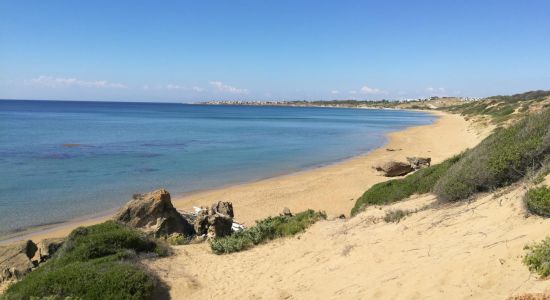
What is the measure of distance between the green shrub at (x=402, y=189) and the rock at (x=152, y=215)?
5.63 metres

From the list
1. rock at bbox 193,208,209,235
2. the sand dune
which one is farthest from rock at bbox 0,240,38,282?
rock at bbox 193,208,209,235

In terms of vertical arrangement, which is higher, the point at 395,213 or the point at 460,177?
the point at 460,177

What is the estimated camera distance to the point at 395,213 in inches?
423

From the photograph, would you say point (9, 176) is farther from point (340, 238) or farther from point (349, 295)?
point (349, 295)

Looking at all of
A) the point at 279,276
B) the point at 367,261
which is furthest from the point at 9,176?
the point at 367,261

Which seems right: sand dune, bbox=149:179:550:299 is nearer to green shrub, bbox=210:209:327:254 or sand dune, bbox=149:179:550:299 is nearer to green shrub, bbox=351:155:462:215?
green shrub, bbox=210:209:327:254

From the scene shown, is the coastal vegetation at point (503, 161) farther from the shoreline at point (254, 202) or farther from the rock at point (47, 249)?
the rock at point (47, 249)

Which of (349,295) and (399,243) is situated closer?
(349,295)

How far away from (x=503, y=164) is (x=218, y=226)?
25.4 ft

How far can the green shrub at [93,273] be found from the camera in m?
7.88

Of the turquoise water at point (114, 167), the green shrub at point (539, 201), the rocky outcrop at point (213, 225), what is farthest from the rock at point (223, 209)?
the green shrub at point (539, 201)

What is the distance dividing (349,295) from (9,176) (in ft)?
78.8

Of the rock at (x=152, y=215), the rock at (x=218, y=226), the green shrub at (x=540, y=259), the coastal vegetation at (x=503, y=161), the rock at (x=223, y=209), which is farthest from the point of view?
the rock at (x=223, y=209)

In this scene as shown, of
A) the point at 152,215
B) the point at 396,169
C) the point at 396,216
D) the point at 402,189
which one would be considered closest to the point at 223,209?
the point at 152,215
